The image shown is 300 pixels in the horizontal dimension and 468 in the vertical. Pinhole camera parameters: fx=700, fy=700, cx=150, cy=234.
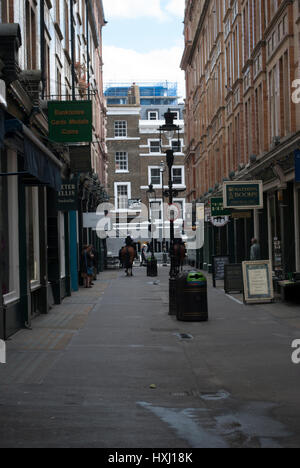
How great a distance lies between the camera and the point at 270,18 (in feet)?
73.4

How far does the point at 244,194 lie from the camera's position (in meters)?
21.6

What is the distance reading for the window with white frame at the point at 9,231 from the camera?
12.9 m

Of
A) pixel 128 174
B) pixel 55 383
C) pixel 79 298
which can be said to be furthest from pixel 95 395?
pixel 128 174

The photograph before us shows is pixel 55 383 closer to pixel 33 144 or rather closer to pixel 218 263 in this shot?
pixel 33 144

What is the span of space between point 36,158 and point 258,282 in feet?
27.0

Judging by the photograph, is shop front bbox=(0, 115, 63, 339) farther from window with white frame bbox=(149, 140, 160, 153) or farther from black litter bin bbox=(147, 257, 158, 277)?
window with white frame bbox=(149, 140, 160, 153)

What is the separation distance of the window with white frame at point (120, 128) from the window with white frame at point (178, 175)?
6824 mm

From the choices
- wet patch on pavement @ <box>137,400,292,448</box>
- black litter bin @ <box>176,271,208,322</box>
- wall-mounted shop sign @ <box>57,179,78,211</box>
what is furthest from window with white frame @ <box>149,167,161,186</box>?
wet patch on pavement @ <box>137,400,292,448</box>

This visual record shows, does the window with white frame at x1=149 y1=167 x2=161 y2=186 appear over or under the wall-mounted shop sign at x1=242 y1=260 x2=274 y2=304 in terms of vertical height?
over

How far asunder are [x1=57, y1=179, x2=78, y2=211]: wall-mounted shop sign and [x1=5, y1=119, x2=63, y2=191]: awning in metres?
6.06

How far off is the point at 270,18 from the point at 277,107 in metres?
2.98

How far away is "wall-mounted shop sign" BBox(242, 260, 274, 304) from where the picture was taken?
18359 mm

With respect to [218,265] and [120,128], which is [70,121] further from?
[120,128]

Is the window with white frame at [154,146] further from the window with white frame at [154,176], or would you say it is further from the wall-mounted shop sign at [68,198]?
the wall-mounted shop sign at [68,198]
